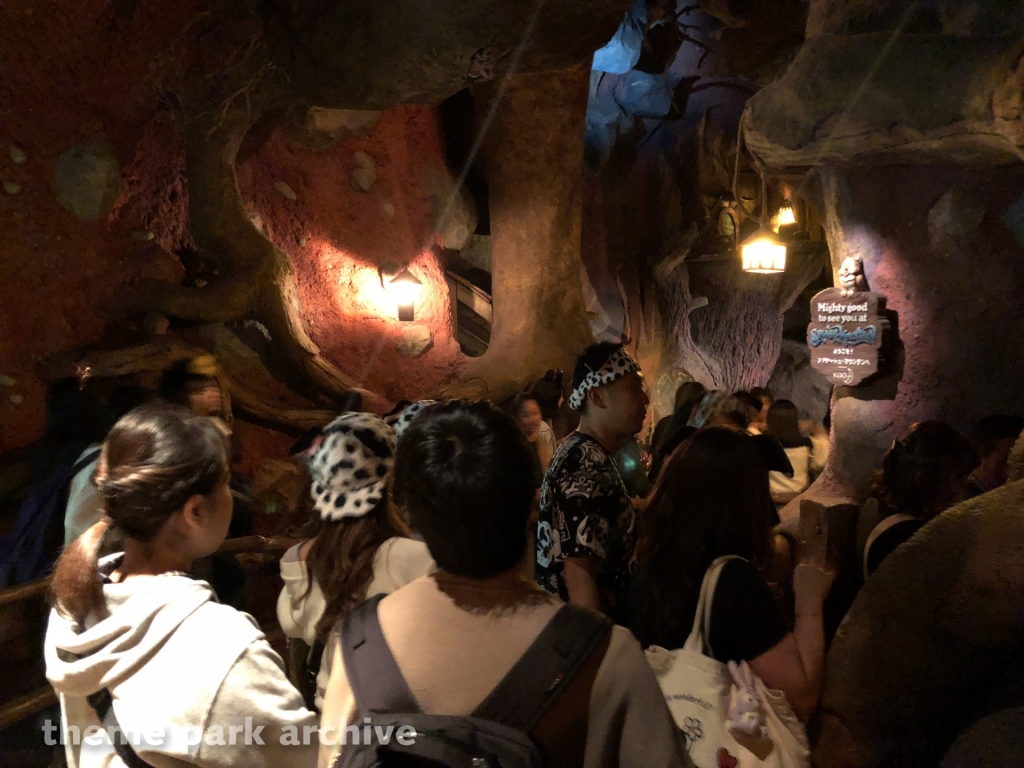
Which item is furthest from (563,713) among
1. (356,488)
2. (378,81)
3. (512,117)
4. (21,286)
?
(512,117)

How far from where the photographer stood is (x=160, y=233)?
449 cm

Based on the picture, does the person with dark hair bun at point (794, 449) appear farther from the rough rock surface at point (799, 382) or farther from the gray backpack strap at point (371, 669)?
the rough rock surface at point (799, 382)

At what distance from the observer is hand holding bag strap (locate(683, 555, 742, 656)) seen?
1521 mm

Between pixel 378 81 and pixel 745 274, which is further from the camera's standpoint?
pixel 745 274

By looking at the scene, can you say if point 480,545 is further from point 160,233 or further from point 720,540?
point 160,233

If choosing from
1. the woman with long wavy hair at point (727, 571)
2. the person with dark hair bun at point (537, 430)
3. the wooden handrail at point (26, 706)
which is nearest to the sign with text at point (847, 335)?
the person with dark hair bun at point (537, 430)

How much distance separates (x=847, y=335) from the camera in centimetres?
538

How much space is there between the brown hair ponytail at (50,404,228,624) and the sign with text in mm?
5038

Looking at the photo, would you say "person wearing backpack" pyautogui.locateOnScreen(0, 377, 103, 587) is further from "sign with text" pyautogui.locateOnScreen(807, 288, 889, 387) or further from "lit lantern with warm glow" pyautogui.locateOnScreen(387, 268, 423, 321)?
"sign with text" pyautogui.locateOnScreen(807, 288, 889, 387)

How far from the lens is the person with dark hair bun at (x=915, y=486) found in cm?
218

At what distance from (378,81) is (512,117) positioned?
260 cm

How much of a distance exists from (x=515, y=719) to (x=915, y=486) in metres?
1.81

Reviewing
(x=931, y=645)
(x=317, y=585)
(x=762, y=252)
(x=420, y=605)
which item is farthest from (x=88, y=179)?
(x=762, y=252)

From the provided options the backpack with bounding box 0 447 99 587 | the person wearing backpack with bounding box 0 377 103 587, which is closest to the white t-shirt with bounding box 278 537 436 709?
the person wearing backpack with bounding box 0 377 103 587
